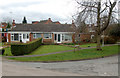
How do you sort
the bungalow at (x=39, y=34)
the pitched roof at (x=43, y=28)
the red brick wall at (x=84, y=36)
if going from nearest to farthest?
the bungalow at (x=39, y=34)
the pitched roof at (x=43, y=28)
the red brick wall at (x=84, y=36)

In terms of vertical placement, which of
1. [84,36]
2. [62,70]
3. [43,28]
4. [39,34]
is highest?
[43,28]

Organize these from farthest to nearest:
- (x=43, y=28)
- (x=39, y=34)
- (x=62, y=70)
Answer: (x=43, y=28)
(x=39, y=34)
(x=62, y=70)

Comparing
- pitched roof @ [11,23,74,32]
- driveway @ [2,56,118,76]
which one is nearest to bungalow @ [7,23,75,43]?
pitched roof @ [11,23,74,32]

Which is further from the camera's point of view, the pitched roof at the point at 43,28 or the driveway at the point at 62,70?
the pitched roof at the point at 43,28

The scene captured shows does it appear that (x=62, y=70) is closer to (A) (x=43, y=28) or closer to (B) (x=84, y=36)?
(A) (x=43, y=28)

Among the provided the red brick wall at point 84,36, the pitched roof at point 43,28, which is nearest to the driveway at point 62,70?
the pitched roof at point 43,28

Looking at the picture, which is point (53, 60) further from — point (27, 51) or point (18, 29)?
point (18, 29)

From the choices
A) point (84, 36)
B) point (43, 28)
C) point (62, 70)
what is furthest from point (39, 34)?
point (62, 70)

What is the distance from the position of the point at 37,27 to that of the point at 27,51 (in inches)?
812

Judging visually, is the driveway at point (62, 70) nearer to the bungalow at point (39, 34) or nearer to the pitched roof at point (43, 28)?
the bungalow at point (39, 34)

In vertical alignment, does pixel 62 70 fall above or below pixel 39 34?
below

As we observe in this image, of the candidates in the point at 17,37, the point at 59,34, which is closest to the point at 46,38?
the point at 59,34

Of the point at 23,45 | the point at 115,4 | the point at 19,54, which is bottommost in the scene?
the point at 19,54

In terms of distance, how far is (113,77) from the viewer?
7.82 metres
